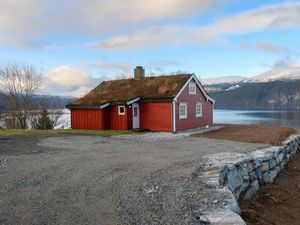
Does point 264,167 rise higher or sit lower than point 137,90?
lower

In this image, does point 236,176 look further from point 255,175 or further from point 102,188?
point 102,188

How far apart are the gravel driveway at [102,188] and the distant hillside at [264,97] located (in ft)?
457

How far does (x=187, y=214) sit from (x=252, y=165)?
633 cm

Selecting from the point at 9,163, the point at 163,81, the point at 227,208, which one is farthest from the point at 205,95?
the point at 227,208

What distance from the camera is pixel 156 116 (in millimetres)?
25312

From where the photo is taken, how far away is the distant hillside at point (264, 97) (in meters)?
148

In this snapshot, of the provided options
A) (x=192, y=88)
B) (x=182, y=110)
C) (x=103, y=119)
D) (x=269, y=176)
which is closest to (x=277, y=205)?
(x=269, y=176)

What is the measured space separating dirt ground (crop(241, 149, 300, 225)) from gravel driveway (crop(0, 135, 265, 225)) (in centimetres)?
158

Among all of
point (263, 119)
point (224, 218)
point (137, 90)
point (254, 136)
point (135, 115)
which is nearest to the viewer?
point (224, 218)

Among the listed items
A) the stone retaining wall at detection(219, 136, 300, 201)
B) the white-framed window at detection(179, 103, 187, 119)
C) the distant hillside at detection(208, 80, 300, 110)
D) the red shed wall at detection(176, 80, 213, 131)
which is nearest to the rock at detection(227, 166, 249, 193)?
the stone retaining wall at detection(219, 136, 300, 201)

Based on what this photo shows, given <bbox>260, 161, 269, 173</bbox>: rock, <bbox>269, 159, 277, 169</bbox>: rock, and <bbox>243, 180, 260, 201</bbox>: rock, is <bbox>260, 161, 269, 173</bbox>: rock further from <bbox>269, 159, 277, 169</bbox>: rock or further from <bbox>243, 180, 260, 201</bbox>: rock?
<bbox>243, 180, 260, 201</bbox>: rock

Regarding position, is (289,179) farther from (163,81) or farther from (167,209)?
(163,81)

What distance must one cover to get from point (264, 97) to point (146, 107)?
140949mm

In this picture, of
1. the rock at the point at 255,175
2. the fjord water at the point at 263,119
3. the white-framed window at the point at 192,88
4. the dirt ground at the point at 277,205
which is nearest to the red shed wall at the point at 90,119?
the white-framed window at the point at 192,88
